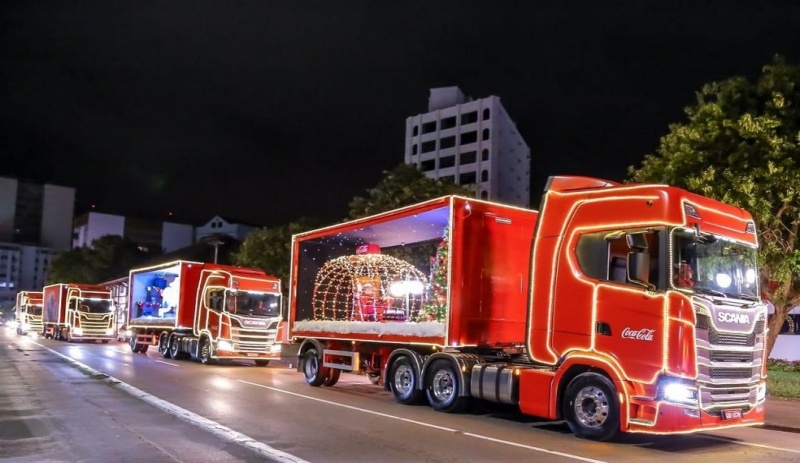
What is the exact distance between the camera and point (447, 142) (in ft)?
294

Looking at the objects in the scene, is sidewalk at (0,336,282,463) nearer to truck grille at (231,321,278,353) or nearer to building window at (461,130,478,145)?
truck grille at (231,321,278,353)

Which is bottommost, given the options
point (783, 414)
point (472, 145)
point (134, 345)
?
point (134, 345)

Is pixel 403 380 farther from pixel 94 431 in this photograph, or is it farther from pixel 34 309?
pixel 34 309

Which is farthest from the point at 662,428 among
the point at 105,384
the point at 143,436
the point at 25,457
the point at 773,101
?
the point at 105,384

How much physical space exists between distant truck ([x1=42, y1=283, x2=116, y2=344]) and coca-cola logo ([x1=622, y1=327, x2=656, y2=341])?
3729 centimetres

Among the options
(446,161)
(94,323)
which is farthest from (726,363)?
(446,161)

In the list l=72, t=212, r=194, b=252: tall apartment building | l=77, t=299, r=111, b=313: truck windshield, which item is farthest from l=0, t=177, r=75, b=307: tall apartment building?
l=77, t=299, r=111, b=313: truck windshield

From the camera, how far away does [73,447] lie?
928cm

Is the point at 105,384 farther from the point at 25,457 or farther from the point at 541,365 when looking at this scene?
the point at 541,365

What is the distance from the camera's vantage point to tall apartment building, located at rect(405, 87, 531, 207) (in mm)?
85938

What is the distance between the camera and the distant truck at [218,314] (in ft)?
80.8

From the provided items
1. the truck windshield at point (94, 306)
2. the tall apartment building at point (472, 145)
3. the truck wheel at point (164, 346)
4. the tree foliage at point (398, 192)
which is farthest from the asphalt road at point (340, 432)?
the tall apartment building at point (472, 145)

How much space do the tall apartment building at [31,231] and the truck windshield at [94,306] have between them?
92.0m

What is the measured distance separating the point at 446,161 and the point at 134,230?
5579 centimetres
